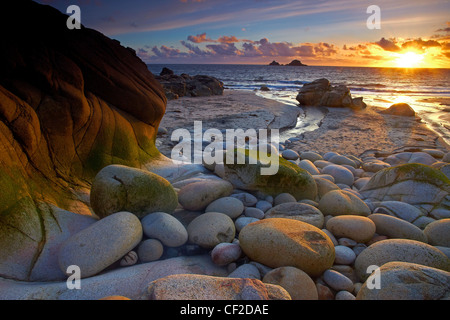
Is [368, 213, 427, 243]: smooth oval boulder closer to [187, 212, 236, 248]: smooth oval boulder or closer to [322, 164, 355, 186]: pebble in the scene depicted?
[187, 212, 236, 248]: smooth oval boulder

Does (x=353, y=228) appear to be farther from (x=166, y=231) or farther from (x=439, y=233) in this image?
(x=166, y=231)

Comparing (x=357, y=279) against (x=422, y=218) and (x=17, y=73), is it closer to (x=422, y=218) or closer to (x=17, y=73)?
(x=422, y=218)

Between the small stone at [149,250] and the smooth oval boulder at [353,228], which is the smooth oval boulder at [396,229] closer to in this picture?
the smooth oval boulder at [353,228]

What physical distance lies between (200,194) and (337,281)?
81.6 inches

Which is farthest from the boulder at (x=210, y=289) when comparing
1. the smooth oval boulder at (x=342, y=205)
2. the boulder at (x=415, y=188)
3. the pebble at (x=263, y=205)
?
the boulder at (x=415, y=188)

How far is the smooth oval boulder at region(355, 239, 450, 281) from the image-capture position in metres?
2.75

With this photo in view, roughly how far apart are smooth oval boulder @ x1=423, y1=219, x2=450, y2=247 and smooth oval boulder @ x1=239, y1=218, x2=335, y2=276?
1.55 metres

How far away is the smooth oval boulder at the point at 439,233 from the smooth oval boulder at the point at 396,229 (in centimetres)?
11

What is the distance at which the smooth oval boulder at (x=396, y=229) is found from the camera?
A: 344 centimetres

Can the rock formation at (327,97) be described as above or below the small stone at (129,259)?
above

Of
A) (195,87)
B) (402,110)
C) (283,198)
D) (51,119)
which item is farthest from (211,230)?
(195,87)

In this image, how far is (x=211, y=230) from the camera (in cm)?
327

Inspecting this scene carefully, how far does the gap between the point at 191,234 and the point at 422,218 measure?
3288 mm
